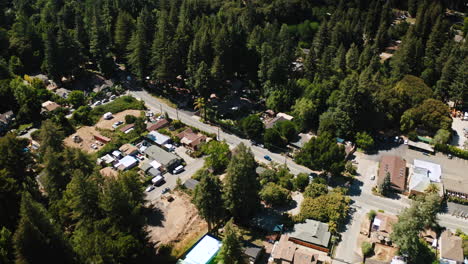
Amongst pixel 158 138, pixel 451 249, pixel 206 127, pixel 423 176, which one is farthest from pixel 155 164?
pixel 451 249

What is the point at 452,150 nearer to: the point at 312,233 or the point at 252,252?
the point at 312,233

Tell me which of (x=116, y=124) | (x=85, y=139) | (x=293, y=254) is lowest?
(x=85, y=139)

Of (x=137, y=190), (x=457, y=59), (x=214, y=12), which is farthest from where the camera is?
(x=214, y=12)

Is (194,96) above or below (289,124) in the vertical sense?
below

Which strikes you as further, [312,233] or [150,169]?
[150,169]

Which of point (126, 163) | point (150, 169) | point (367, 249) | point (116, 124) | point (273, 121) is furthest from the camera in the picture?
point (116, 124)

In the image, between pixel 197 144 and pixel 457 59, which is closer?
pixel 197 144

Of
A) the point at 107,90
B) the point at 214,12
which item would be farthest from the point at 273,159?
the point at 214,12

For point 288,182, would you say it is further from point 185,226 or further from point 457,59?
point 457,59
